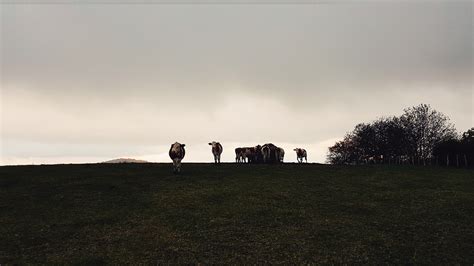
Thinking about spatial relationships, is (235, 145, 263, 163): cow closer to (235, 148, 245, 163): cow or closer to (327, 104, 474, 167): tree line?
(235, 148, 245, 163): cow

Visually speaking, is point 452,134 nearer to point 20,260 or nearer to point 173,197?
point 173,197

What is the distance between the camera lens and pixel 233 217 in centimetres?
3130

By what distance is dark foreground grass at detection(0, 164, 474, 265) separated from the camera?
24.9m

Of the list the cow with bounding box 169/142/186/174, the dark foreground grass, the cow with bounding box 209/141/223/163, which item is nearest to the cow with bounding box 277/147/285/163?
the cow with bounding box 209/141/223/163

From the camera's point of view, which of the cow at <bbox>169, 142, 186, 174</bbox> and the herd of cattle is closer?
the cow at <bbox>169, 142, 186, 174</bbox>

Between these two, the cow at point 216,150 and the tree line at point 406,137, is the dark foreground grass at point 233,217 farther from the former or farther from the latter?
the tree line at point 406,137

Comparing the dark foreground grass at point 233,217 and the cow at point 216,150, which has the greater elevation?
the cow at point 216,150

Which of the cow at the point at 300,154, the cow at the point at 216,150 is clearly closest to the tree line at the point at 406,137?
the cow at the point at 300,154

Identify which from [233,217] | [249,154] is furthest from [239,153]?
[233,217]

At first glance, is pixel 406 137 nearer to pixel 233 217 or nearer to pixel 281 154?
pixel 281 154

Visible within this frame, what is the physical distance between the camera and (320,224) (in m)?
29.9

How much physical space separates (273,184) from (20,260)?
77.0 ft

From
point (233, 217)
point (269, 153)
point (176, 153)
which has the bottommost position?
point (233, 217)

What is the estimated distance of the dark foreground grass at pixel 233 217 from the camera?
24.9 m
